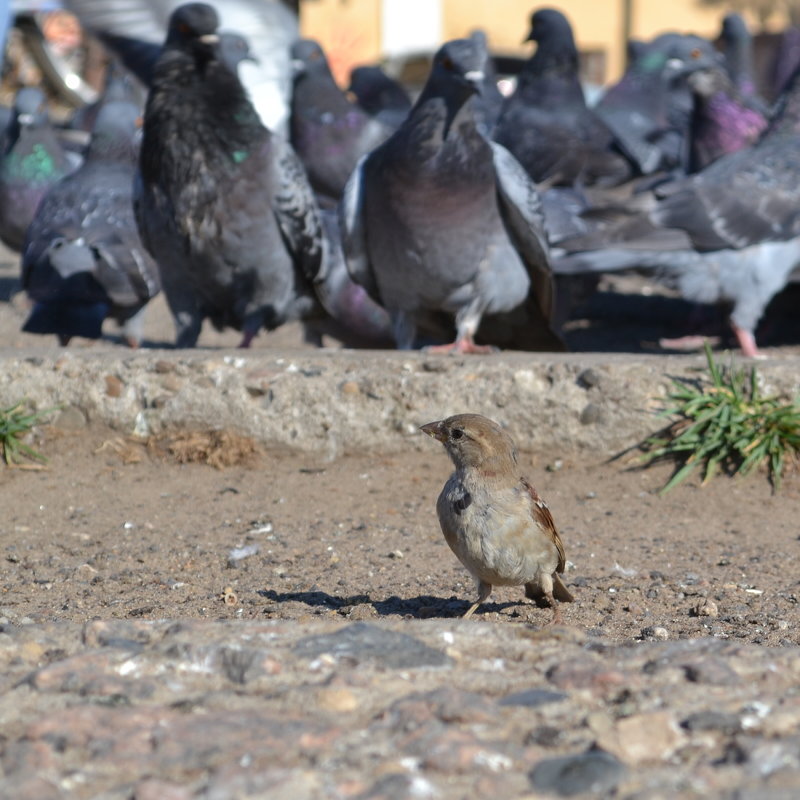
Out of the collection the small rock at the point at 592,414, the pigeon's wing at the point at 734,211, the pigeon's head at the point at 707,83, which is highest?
the pigeon's head at the point at 707,83

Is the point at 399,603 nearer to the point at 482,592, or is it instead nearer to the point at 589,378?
the point at 482,592

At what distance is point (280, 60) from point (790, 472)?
7.15 metres

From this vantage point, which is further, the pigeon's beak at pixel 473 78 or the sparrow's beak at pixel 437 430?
the pigeon's beak at pixel 473 78

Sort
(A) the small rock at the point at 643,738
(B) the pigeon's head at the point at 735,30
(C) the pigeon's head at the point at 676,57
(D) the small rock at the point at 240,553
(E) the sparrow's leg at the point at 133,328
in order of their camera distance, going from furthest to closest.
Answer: (B) the pigeon's head at the point at 735,30 → (C) the pigeon's head at the point at 676,57 → (E) the sparrow's leg at the point at 133,328 → (D) the small rock at the point at 240,553 → (A) the small rock at the point at 643,738

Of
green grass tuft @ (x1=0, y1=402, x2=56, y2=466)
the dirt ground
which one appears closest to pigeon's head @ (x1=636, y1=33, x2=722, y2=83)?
the dirt ground

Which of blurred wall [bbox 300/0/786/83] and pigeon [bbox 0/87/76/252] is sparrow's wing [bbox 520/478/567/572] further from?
blurred wall [bbox 300/0/786/83]

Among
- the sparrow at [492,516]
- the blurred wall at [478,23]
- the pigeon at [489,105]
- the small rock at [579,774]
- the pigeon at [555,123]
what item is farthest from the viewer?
the blurred wall at [478,23]

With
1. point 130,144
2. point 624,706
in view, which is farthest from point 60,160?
point 624,706

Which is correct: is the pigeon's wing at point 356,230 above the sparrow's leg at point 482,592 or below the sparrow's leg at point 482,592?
above

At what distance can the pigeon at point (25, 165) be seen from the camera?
9344mm

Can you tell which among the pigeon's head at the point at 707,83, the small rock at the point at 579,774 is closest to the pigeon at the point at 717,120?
the pigeon's head at the point at 707,83

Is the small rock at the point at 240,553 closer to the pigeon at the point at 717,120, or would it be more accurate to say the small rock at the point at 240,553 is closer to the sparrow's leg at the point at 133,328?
the sparrow's leg at the point at 133,328

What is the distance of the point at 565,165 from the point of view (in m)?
8.50

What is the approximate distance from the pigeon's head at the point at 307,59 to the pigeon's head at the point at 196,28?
9.91ft
